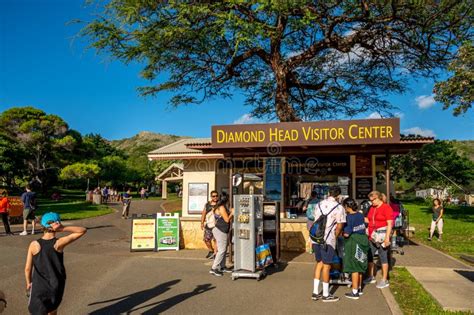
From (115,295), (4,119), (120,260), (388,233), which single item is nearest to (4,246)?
(120,260)

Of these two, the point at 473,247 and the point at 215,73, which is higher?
the point at 215,73

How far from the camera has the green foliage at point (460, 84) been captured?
15344 mm

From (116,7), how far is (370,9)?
9.28 metres

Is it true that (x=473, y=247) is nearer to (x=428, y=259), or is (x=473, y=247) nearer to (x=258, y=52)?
(x=428, y=259)

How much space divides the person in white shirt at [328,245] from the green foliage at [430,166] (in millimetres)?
44899

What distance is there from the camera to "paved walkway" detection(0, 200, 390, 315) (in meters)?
5.96

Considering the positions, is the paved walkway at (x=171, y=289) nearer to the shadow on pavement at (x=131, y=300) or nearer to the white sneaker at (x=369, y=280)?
the shadow on pavement at (x=131, y=300)

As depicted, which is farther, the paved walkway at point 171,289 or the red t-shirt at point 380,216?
the red t-shirt at point 380,216

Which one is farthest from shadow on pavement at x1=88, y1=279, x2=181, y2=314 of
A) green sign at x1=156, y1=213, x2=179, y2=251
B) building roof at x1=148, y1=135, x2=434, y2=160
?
building roof at x1=148, y1=135, x2=434, y2=160

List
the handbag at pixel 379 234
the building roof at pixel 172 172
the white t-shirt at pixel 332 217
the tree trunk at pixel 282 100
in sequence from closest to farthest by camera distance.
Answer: the white t-shirt at pixel 332 217 < the handbag at pixel 379 234 < the tree trunk at pixel 282 100 < the building roof at pixel 172 172

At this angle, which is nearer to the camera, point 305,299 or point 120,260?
point 305,299

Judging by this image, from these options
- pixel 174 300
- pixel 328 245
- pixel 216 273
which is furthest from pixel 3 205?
pixel 328 245

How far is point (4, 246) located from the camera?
38.5ft

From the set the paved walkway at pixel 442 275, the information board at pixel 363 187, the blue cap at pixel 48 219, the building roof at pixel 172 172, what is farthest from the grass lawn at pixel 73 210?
the blue cap at pixel 48 219
